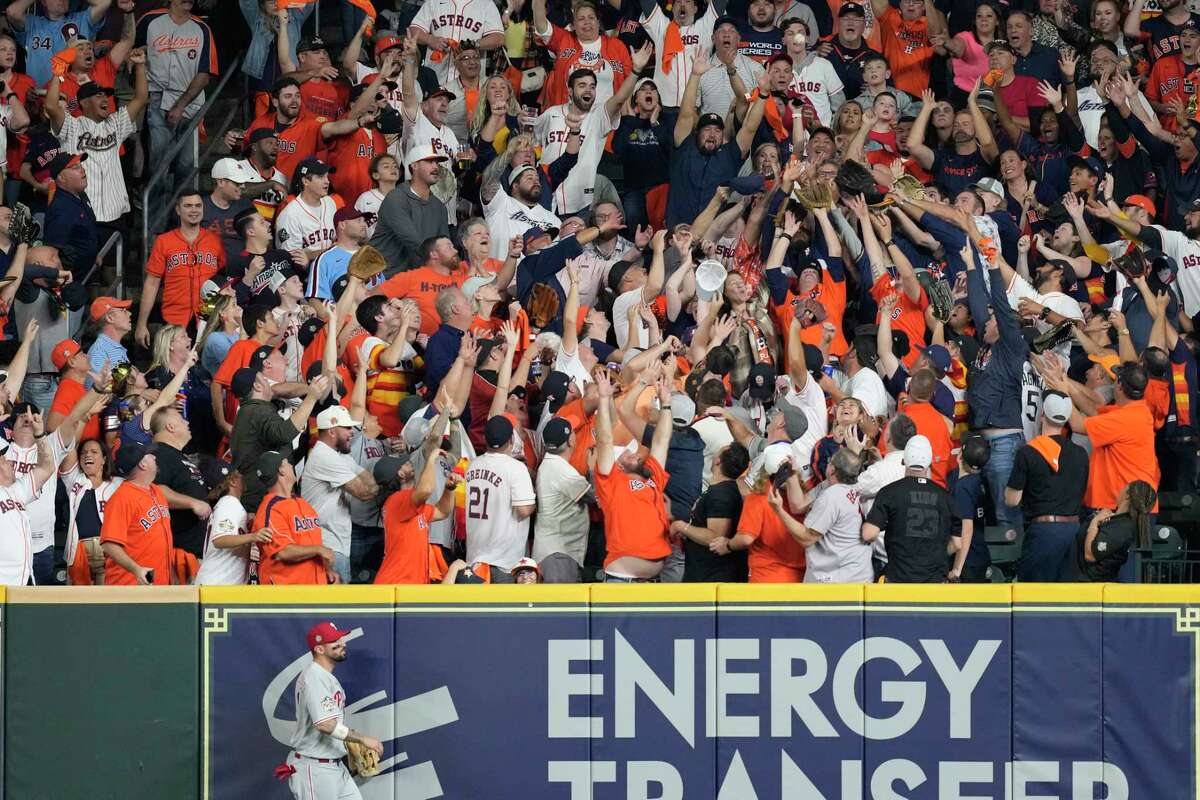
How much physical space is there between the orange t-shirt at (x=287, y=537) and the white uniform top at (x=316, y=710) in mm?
1160

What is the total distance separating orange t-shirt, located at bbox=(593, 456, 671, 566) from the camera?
15.3 m

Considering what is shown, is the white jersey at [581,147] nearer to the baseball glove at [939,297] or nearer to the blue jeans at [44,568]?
the baseball glove at [939,297]

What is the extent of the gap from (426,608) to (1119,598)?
461cm

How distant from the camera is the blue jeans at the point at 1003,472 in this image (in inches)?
645

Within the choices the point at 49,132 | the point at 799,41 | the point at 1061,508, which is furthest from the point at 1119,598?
the point at 49,132

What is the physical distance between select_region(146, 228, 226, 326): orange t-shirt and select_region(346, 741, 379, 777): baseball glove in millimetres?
6818

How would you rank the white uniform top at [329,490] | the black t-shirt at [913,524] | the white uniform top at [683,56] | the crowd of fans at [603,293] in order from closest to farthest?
the black t-shirt at [913,524], the crowd of fans at [603,293], the white uniform top at [329,490], the white uniform top at [683,56]

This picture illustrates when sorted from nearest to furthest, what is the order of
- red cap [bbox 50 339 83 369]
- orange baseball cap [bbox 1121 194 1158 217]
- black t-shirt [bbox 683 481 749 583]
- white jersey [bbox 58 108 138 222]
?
black t-shirt [bbox 683 481 749 583] → red cap [bbox 50 339 83 369] → orange baseball cap [bbox 1121 194 1158 217] → white jersey [bbox 58 108 138 222]

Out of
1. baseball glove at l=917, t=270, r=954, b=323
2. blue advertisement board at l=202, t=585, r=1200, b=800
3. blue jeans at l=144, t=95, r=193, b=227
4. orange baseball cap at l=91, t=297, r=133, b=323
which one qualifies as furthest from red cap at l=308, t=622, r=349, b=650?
blue jeans at l=144, t=95, r=193, b=227

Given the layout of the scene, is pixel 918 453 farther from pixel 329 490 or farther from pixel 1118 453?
pixel 329 490

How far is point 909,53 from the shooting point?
22875 mm

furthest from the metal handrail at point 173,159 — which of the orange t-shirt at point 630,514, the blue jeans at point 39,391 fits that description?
the orange t-shirt at point 630,514

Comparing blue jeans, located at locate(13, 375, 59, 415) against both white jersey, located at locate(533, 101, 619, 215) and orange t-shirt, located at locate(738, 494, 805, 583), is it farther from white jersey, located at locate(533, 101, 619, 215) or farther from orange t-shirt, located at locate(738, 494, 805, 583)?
orange t-shirt, located at locate(738, 494, 805, 583)

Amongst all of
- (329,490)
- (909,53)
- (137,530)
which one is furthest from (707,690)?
(909,53)
